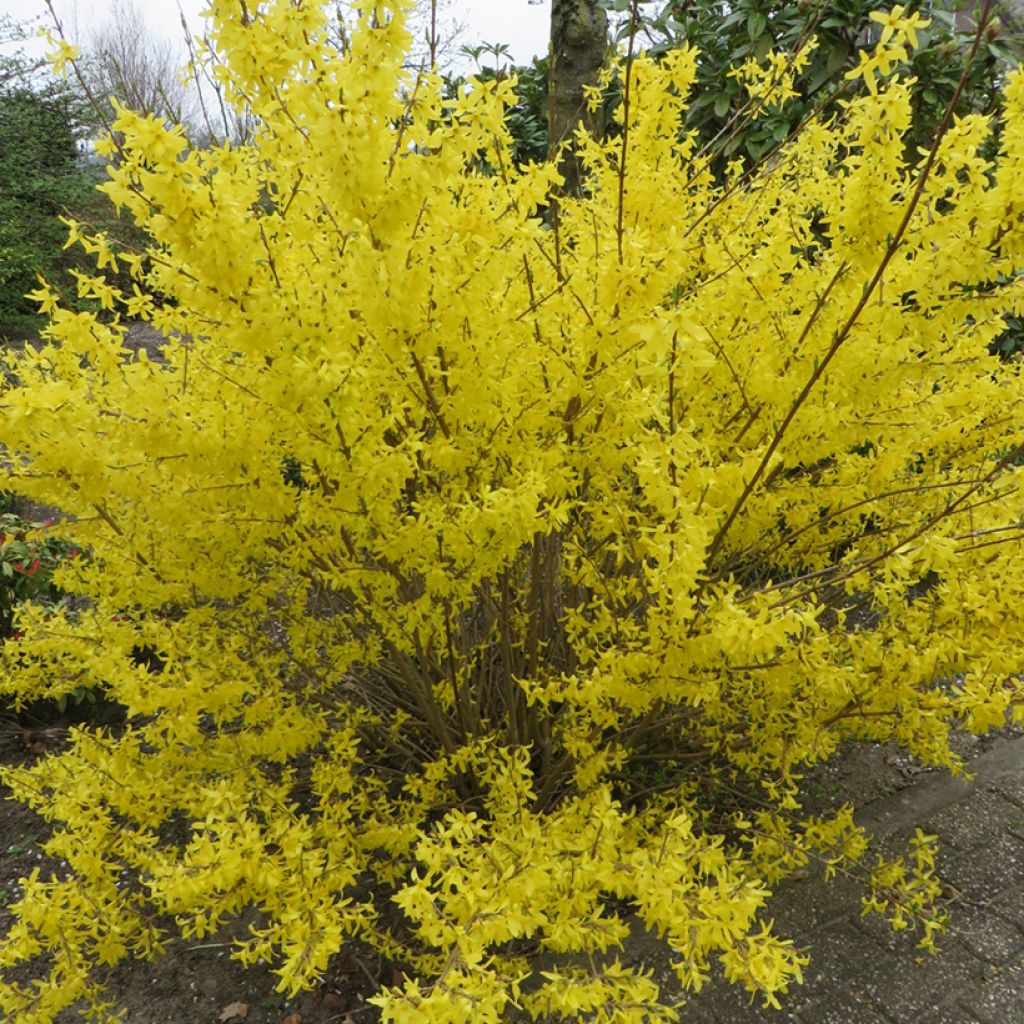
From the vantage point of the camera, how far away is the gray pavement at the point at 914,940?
2299 millimetres

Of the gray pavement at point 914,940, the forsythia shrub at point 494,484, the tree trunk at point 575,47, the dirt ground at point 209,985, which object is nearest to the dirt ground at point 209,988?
the dirt ground at point 209,985

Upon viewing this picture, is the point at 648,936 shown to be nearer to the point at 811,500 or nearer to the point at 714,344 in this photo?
the point at 811,500

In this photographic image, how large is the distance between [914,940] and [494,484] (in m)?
1.99

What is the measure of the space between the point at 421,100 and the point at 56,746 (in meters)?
3.50

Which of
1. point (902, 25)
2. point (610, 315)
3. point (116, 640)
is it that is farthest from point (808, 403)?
point (116, 640)

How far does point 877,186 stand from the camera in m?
1.56

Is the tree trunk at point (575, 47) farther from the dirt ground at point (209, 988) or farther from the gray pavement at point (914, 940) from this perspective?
the dirt ground at point (209, 988)

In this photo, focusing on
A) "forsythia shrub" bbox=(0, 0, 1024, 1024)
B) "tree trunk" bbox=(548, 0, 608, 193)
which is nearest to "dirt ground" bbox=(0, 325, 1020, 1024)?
"forsythia shrub" bbox=(0, 0, 1024, 1024)

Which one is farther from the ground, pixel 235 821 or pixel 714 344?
pixel 714 344

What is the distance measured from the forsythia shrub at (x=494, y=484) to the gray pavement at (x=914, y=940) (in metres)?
0.20

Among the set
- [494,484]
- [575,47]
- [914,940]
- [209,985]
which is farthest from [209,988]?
[575,47]

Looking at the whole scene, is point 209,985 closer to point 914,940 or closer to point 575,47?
point 914,940

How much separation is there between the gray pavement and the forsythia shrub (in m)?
0.20

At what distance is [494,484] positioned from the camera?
7.48ft
